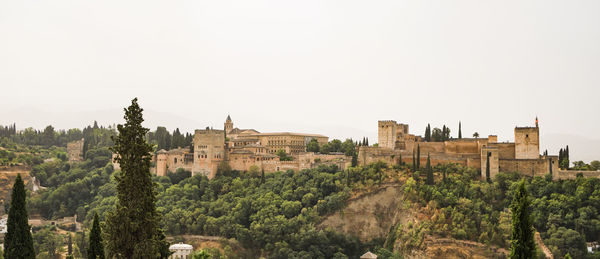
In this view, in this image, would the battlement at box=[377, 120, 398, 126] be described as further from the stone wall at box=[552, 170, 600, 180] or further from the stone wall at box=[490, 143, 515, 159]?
the stone wall at box=[552, 170, 600, 180]

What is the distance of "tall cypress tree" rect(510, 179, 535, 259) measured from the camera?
17219 mm

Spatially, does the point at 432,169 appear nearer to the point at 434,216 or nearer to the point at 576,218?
the point at 434,216

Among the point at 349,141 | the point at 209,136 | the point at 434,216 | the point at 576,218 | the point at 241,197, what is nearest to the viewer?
the point at 576,218

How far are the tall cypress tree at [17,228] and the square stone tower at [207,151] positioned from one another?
139ft

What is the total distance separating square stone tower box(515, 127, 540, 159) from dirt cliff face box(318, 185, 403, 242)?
10.7 m

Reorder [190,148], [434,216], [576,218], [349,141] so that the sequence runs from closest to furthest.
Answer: [576,218] → [434,216] → [190,148] → [349,141]

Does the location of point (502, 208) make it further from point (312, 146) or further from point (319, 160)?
point (312, 146)

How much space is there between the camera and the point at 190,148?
2542 inches

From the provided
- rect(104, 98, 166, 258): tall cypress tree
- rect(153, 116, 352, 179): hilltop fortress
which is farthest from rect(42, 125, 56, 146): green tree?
rect(104, 98, 166, 258): tall cypress tree

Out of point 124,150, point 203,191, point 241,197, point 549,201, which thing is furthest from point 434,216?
point 124,150

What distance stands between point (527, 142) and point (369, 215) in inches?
590

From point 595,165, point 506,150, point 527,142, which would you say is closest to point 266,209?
point 506,150

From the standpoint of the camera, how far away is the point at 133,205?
1540 centimetres

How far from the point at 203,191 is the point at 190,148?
8.24 m
